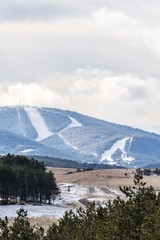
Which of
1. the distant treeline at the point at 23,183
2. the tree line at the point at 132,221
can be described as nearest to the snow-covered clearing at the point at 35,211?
the distant treeline at the point at 23,183

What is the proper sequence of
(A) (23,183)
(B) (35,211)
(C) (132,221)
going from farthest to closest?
(A) (23,183) → (B) (35,211) → (C) (132,221)

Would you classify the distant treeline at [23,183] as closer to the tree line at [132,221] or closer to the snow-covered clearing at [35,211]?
the snow-covered clearing at [35,211]

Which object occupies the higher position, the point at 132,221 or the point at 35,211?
the point at 35,211

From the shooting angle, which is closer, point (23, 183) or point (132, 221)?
point (132, 221)

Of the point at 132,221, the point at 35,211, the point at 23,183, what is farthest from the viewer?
the point at 23,183

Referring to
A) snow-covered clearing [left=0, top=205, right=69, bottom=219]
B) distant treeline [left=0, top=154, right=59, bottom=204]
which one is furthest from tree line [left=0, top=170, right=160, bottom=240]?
distant treeline [left=0, top=154, right=59, bottom=204]

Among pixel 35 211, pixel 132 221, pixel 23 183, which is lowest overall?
pixel 132 221

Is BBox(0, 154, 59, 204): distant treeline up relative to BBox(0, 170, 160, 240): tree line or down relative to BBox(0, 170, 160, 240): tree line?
up

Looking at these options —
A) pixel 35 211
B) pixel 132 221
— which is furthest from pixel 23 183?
pixel 132 221

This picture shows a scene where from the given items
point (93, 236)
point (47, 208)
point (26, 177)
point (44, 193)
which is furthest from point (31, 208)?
point (93, 236)

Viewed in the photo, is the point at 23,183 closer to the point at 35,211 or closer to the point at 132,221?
the point at 35,211

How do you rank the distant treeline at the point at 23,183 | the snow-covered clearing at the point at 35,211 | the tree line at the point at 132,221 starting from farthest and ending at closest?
the distant treeline at the point at 23,183
the snow-covered clearing at the point at 35,211
the tree line at the point at 132,221

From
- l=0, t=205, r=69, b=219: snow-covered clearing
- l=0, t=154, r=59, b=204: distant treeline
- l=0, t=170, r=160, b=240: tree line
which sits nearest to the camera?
l=0, t=170, r=160, b=240: tree line

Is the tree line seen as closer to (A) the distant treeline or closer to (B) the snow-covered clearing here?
(B) the snow-covered clearing
